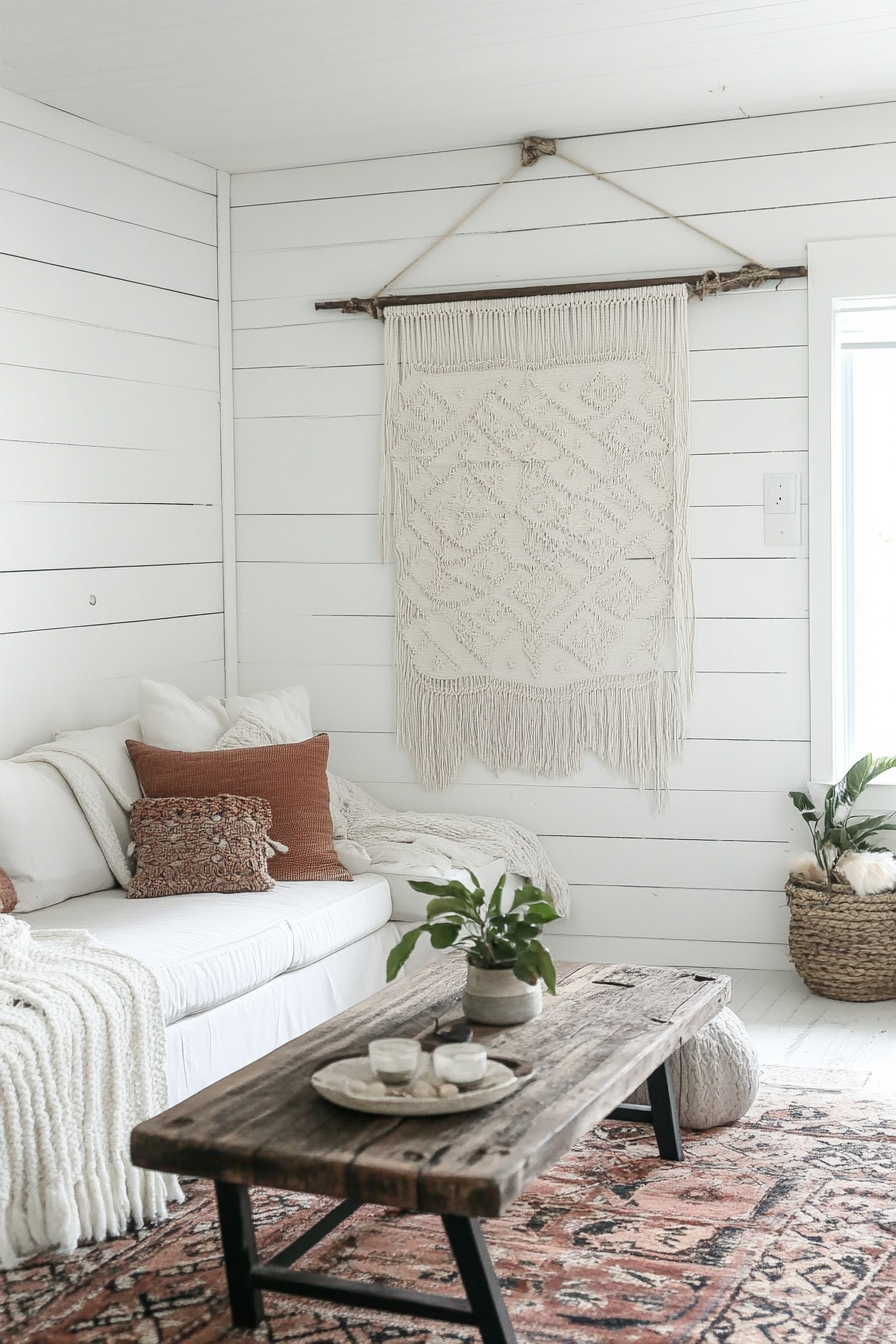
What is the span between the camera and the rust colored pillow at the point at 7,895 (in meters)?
3.03

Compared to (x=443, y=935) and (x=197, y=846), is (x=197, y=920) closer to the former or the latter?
(x=197, y=846)

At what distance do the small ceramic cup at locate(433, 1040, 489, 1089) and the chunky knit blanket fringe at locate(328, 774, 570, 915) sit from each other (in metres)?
1.63

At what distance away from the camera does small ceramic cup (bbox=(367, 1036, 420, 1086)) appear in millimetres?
1966

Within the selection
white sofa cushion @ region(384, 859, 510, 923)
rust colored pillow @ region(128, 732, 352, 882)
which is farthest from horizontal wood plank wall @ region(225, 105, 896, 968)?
rust colored pillow @ region(128, 732, 352, 882)

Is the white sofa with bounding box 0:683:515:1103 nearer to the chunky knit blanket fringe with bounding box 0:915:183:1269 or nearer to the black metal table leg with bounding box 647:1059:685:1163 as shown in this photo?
the chunky knit blanket fringe with bounding box 0:915:183:1269

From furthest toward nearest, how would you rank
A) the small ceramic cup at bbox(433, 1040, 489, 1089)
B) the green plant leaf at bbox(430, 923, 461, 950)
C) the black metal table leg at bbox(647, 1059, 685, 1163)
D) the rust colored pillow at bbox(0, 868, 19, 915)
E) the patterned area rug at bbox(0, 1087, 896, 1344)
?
the rust colored pillow at bbox(0, 868, 19, 915)
the black metal table leg at bbox(647, 1059, 685, 1163)
the green plant leaf at bbox(430, 923, 461, 950)
the patterned area rug at bbox(0, 1087, 896, 1344)
the small ceramic cup at bbox(433, 1040, 489, 1089)

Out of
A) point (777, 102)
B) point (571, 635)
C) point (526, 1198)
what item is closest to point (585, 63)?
point (777, 102)

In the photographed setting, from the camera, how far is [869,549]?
4117 mm

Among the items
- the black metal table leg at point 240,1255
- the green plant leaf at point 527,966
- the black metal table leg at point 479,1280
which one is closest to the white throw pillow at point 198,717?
the green plant leaf at point 527,966

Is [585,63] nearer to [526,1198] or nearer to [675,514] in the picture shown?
[675,514]

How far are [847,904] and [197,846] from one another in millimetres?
1723

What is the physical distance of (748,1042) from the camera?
2877 mm

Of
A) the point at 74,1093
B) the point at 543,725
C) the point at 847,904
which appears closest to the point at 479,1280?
the point at 74,1093

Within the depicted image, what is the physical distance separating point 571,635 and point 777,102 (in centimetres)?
159
